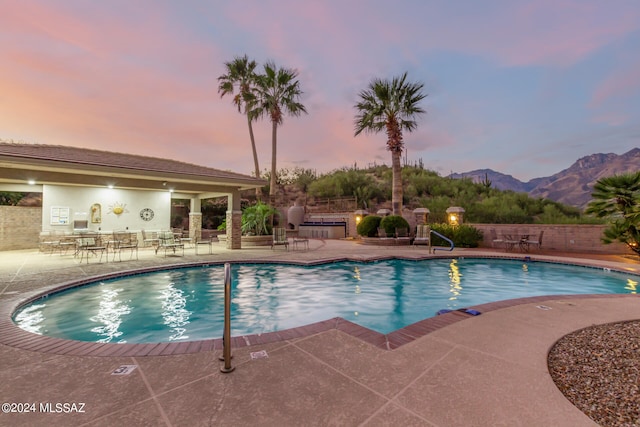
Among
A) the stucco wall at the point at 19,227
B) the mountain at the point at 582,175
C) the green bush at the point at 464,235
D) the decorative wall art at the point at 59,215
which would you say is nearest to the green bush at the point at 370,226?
the green bush at the point at 464,235

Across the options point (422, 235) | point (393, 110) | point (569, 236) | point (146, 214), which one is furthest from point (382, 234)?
point (146, 214)

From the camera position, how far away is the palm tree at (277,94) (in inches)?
803

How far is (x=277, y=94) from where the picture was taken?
20672mm

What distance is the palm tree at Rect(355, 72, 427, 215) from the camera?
1585 cm

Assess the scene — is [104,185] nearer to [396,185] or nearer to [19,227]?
[19,227]

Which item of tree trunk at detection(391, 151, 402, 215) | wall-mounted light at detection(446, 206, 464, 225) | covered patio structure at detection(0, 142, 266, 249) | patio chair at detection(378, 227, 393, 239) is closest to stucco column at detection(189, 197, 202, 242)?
covered patio structure at detection(0, 142, 266, 249)

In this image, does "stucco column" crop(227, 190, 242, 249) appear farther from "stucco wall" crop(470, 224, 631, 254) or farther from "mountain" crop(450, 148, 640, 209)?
"mountain" crop(450, 148, 640, 209)

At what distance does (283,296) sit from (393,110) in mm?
13313

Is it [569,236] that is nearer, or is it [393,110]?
[569,236]

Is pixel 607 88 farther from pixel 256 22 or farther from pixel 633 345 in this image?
pixel 633 345

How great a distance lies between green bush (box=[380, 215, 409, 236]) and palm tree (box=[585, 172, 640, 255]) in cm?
785

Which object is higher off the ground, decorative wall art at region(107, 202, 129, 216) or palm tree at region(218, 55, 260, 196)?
palm tree at region(218, 55, 260, 196)

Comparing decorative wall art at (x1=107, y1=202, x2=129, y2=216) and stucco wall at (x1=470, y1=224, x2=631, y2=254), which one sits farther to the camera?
decorative wall art at (x1=107, y1=202, x2=129, y2=216)

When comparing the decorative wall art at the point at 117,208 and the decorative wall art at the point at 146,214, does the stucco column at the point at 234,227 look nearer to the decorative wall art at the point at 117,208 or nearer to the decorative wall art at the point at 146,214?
the decorative wall art at the point at 146,214
